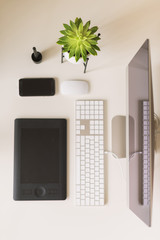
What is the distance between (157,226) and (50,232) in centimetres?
52

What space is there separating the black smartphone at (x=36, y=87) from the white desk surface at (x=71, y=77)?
0.10 ft

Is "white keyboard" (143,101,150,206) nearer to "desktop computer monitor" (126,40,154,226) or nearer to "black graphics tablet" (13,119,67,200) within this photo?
"desktop computer monitor" (126,40,154,226)

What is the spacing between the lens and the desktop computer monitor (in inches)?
34.6

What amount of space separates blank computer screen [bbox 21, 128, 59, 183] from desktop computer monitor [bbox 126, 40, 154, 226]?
0.36 m

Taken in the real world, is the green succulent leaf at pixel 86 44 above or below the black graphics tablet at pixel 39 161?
above

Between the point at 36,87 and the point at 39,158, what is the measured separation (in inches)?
13.5

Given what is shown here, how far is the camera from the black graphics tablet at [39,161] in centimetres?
113

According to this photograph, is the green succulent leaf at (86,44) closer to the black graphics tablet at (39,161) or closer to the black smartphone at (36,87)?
the black smartphone at (36,87)

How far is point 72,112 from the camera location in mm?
1152

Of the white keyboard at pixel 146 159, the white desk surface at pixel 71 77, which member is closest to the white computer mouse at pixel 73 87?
the white desk surface at pixel 71 77

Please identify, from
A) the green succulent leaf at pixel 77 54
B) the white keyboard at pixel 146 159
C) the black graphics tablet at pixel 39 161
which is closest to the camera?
the white keyboard at pixel 146 159

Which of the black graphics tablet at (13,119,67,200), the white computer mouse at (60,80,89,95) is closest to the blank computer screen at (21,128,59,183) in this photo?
the black graphics tablet at (13,119,67,200)

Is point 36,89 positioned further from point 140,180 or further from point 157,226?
point 157,226

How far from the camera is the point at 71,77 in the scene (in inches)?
45.2
